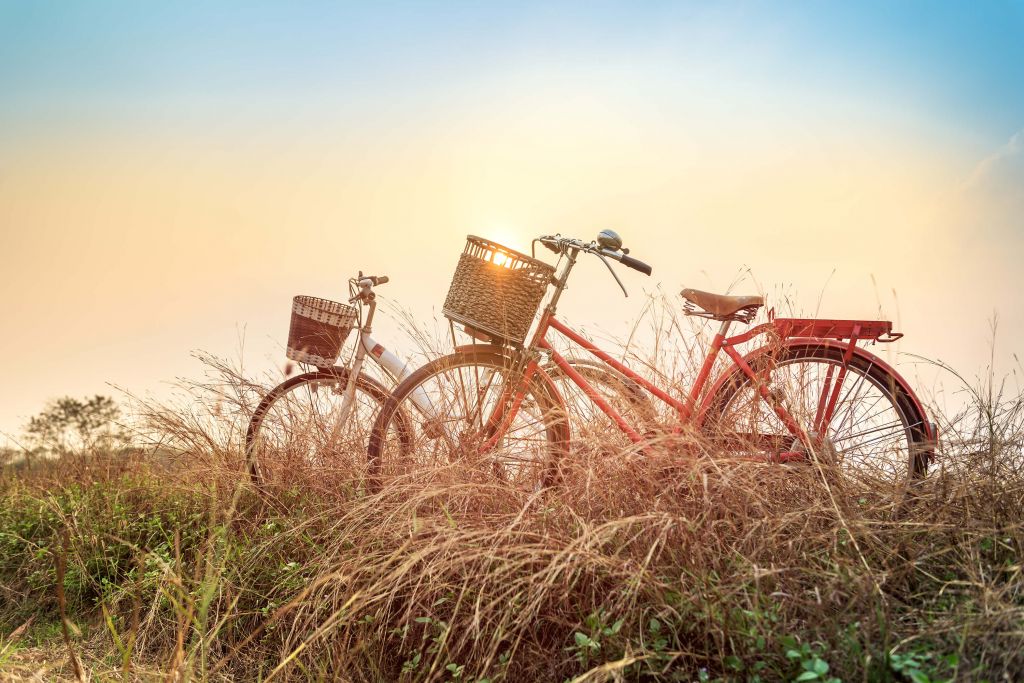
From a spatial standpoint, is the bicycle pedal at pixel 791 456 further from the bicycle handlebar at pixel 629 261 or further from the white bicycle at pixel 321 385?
the white bicycle at pixel 321 385

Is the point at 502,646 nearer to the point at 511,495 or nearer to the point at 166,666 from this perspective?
the point at 511,495

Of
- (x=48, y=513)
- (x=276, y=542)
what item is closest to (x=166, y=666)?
(x=276, y=542)

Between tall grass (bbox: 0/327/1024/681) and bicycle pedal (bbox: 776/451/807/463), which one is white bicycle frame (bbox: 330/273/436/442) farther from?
bicycle pedal (bbox: 776/451/807/463)

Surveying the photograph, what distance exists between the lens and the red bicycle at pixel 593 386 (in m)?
3.98

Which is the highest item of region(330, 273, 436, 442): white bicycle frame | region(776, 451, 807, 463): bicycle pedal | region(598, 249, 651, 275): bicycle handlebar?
region(598, 249, 651, 275): bicycle handlebar

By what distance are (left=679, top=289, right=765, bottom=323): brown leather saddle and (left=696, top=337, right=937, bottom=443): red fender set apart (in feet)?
0.62

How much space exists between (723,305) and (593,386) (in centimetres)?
78

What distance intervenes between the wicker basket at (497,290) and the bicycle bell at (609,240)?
287 millimetres

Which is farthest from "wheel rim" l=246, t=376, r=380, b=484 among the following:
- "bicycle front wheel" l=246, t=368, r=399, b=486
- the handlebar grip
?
the handlebar grip

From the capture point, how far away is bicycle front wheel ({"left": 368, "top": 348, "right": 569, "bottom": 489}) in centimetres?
387

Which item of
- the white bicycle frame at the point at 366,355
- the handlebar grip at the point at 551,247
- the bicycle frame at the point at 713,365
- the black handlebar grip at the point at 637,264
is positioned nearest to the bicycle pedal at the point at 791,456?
the bicycle frame at the point at 713,365

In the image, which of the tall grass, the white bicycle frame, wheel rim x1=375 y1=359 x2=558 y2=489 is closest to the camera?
the tall grass

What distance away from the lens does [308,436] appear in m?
4.61

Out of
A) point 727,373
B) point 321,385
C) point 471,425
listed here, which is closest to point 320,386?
point 321,385
